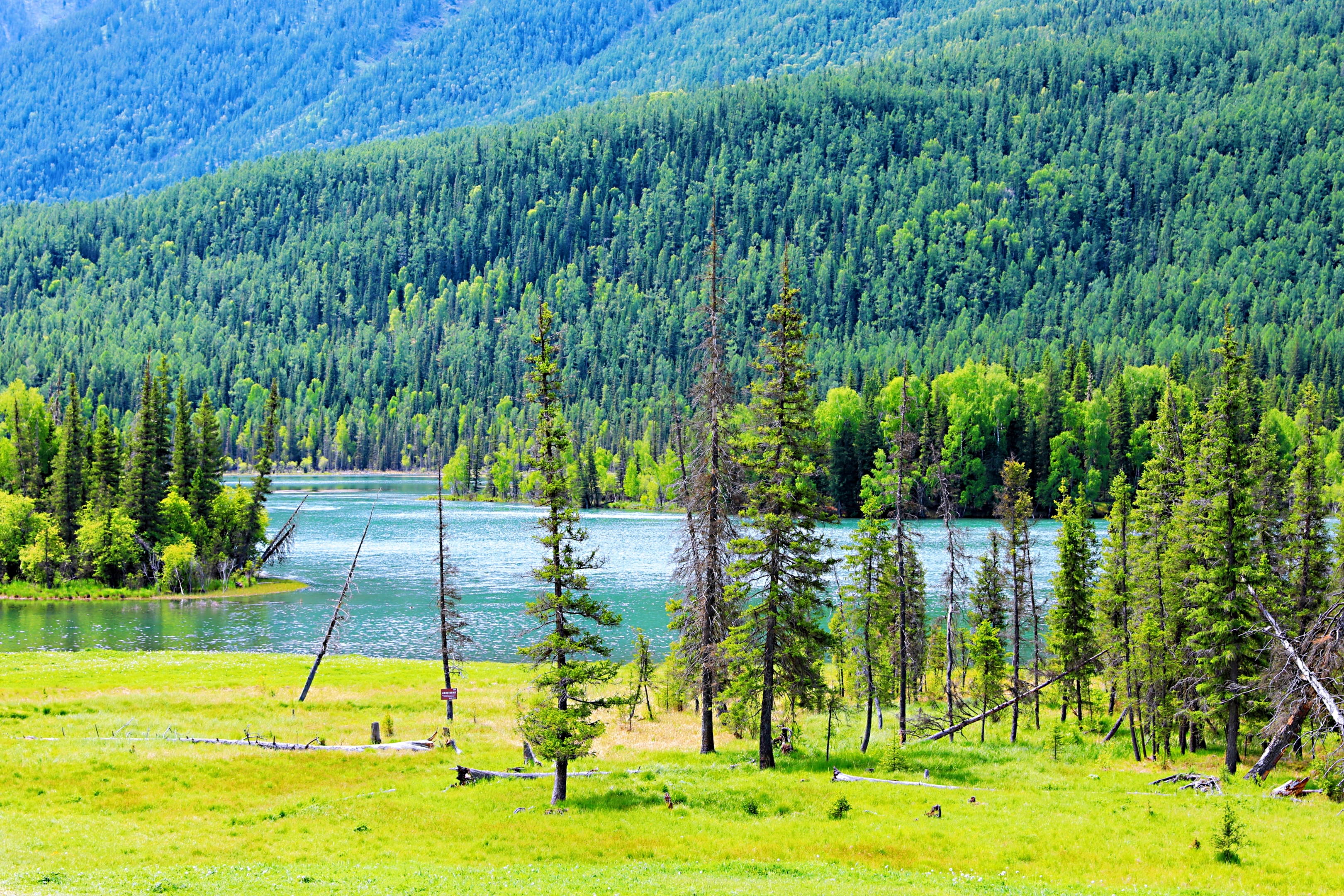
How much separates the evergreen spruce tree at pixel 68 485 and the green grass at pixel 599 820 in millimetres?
58444

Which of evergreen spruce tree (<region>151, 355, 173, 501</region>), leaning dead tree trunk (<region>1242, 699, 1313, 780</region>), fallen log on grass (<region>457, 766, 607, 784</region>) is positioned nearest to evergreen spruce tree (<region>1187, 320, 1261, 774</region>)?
leaning dead tree trunk (<region>1242, 699, 1313, 780</region>)

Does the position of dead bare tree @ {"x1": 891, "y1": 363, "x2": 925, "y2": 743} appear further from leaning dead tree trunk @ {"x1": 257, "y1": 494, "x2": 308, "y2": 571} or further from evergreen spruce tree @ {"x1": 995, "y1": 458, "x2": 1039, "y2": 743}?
leaning dead tree trunk @ {"x1": 257, "y1": 494, "x2": 308, "y2": 571}

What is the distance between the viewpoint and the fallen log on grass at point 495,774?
36000 mm

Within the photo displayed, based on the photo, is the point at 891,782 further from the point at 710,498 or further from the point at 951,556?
the point at 951,556

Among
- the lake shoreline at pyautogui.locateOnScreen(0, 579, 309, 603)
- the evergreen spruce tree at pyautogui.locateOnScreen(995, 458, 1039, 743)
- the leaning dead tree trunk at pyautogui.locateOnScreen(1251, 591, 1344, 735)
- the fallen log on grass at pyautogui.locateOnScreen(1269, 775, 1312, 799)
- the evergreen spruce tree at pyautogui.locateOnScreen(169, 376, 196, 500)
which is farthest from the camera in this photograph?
the evergreen spruce tree at pyautogui.locateOnScreen(169, 376, 196, 500)

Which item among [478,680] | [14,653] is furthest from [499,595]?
[14,653]

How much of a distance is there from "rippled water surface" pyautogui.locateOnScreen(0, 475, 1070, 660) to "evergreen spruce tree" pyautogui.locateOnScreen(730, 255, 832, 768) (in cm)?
1028

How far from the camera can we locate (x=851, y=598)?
152 ft

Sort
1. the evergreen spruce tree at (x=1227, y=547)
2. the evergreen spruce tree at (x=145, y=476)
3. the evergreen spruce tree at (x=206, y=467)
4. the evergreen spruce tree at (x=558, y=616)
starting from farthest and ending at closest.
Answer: the evergreen spruce tree at (x=206, y=467) < the evergreen spruce tree at (x=145, y=476) < the evergreen spruce tree at (x=1227, y=547) < the evergreen spruce tree at (x=558, y=616)

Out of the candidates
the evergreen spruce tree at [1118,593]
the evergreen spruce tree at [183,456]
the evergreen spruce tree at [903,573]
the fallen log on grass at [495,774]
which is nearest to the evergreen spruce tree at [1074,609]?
the evergreen spruce tree at [1118,593]

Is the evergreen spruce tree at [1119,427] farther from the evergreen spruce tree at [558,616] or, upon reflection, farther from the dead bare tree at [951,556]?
the evergreen spruce tree at [558,616]

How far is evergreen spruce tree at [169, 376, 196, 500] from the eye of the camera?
10425cm

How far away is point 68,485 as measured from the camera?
328 ft

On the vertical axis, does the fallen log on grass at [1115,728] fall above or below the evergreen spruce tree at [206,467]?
below
